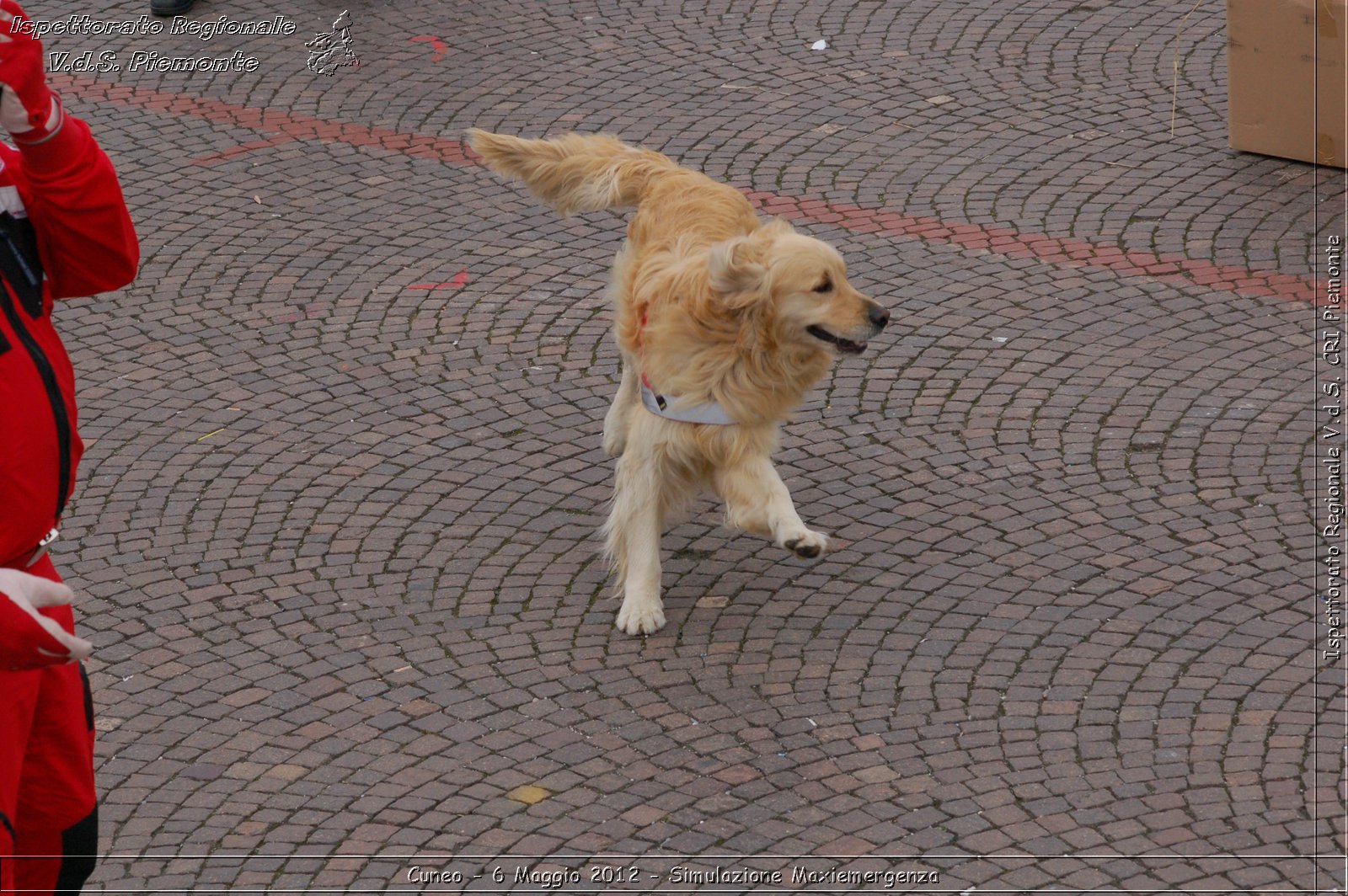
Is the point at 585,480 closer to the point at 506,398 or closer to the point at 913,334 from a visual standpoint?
the point at 506,398

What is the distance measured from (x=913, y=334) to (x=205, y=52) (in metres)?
6.31

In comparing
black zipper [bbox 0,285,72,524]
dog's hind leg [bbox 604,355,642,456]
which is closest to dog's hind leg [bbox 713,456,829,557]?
dog's hind leg [bbox 604,355,642,456]

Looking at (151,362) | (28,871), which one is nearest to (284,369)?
(151,362)

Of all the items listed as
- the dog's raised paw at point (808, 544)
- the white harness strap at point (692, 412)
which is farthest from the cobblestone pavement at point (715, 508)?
the white harness strap at point (692, 412)

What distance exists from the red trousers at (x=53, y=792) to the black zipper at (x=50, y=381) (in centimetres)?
33

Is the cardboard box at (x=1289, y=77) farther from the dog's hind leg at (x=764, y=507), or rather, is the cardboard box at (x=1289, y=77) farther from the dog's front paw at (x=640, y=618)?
the dog's front paw at (x=640, y=618)

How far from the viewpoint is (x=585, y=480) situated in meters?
6.72

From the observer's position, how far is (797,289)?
17.5 ft

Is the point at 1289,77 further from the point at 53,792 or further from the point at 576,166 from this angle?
the point at 53,792

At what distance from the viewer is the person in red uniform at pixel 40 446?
329cm

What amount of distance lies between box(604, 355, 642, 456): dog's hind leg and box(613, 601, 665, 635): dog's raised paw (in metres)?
0.89

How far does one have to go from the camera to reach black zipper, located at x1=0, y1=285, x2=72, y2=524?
3434 mm

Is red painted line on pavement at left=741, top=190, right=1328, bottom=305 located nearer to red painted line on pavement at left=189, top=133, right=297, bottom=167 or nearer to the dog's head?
the dog's head

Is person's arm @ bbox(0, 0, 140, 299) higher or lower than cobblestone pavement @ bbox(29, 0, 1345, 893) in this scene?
higher
